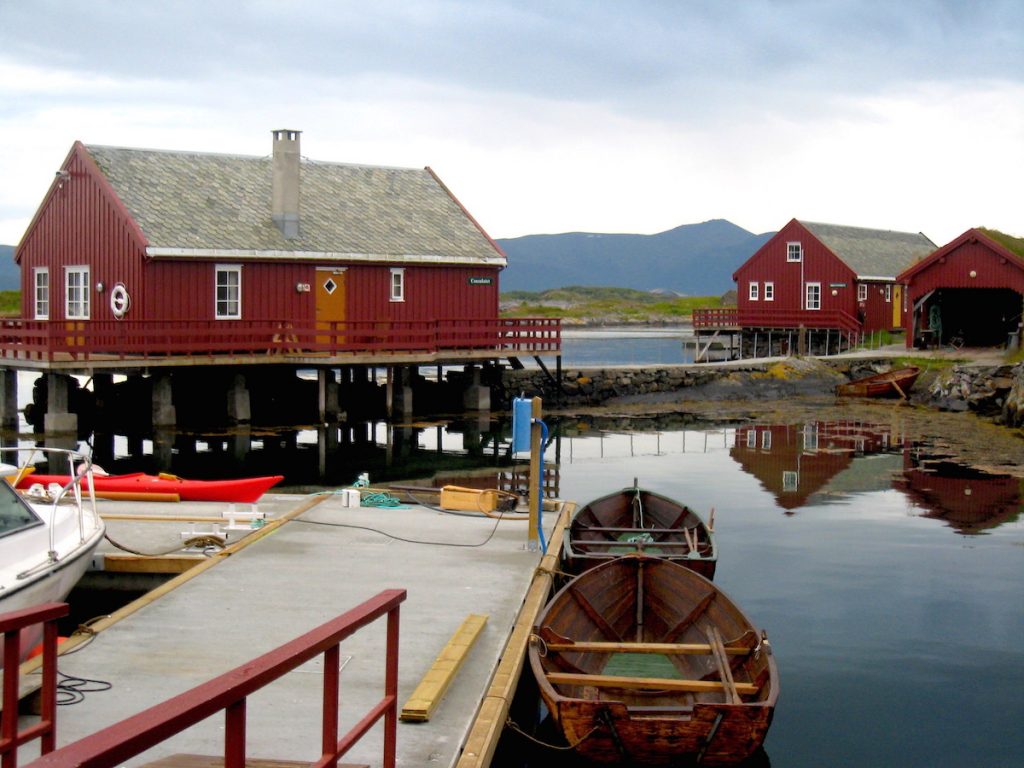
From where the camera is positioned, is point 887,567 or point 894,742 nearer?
point 894,742

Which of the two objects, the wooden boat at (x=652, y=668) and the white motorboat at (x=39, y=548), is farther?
the white motorboat at (x=39, y=548)

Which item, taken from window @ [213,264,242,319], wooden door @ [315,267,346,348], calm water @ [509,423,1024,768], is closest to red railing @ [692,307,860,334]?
wooden door @ [315,267,346,348]

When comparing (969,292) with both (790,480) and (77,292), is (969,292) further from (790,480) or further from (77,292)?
(77,292)

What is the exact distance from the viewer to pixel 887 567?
51.9 ft

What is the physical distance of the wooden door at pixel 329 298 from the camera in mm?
32969

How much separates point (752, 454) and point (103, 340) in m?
16.3

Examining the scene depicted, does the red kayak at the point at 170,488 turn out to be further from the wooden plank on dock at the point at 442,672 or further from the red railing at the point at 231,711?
the red railing at the point at 231,711

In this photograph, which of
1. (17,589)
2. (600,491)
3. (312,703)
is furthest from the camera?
(600,491)

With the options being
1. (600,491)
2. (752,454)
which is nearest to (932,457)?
(752,454)

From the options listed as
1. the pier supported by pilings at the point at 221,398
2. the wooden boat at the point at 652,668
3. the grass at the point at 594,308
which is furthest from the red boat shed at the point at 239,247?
the grass at the point at 594,308

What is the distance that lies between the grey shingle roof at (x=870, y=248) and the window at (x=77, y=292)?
3414 cm

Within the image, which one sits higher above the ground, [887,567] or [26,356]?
[26,356]

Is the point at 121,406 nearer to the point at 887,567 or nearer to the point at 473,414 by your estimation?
the point at 473,414

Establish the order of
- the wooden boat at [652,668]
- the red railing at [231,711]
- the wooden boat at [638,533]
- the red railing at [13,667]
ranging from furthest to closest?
the wooden boat at [638,533] < the wooden boat at [652,668] < the red railing at [13,667] < the red railing at [231,711]
